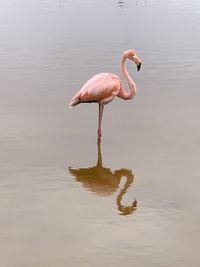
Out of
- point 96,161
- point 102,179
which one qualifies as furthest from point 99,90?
point 102,179

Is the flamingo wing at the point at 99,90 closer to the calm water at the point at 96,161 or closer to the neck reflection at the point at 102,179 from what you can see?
the calm water at the point at 96,161

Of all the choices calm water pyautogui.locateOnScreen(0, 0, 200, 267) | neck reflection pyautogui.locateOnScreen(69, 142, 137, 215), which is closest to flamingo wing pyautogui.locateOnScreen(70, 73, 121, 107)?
calm water pyautogui.locateOnScreen(0, 0, 200, 267)

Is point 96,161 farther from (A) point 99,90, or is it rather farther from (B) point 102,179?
(A) point 99,90

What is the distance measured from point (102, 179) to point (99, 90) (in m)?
1.61

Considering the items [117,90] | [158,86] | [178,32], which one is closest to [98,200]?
[117,90]

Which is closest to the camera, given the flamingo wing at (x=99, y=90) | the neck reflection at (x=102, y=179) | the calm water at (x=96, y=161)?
the calm water at (x=96, y=161)

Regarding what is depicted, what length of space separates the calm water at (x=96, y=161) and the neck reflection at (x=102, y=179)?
14mm

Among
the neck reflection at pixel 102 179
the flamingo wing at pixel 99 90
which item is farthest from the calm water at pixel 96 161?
the flamingo wing at pixel 99 90

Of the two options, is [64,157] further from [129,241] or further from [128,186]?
[129,241]

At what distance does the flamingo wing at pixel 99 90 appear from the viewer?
7.24 metres

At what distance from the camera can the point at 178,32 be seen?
1507 cm

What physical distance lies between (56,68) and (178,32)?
5552 mm

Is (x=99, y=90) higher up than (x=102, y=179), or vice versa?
(x=99, y=90)

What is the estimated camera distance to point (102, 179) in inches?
246
